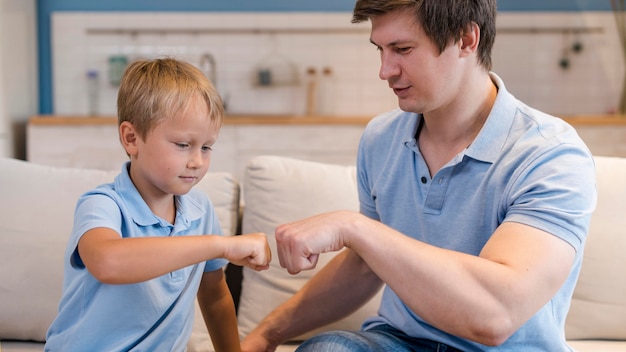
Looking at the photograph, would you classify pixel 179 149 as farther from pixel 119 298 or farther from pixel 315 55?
pixel 315 55

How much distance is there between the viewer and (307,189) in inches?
82.6

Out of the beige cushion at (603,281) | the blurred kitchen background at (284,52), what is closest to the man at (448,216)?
the beige cushion at (603,281)

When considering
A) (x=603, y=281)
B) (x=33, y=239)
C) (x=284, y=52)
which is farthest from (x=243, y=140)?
(x=603, y=281)

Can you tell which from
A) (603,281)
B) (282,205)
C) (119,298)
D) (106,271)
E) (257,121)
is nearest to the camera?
(106,271)

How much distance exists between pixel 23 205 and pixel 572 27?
443cm

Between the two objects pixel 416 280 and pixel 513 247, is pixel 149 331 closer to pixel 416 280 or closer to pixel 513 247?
pixel 416 280

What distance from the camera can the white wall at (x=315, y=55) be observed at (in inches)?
210

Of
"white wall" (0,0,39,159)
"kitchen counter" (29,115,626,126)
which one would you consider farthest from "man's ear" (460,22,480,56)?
"white wall" (0,0,39,159)

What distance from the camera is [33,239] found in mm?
1990

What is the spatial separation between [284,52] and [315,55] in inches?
8.8

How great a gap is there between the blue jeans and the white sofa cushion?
0.56 metres

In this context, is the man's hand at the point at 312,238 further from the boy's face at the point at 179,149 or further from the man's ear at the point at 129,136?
the man's ear at the point at 129,136

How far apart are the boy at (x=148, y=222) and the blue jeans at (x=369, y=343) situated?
267 millimetres

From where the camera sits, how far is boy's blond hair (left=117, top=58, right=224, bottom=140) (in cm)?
139
